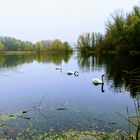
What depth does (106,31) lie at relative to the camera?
252 ft

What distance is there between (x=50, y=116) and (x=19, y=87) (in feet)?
38.2

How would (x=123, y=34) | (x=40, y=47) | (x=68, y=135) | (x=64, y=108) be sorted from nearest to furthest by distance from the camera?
(x=68, y=135) → (x=64, y=108) → (x=123, y=34) → (x=40, y=47)

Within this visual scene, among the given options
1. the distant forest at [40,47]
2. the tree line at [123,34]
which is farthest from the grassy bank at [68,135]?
the distant forest at [40,47]

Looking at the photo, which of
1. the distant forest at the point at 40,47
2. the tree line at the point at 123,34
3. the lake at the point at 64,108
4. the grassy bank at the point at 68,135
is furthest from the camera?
the distant forest at the point at 40,47

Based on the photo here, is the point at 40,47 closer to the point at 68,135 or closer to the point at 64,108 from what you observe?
the point at 64,108

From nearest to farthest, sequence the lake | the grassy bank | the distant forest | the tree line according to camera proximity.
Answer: the grassy bank → the lake → the tree line → the distant forest

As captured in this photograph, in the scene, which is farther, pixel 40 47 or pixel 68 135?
pixel 40 47

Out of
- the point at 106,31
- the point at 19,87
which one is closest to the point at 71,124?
Answer: the point at 19,87

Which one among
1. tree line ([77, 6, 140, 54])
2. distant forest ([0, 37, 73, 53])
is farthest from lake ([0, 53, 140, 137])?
distant forest ([0, 37, 73, 53])

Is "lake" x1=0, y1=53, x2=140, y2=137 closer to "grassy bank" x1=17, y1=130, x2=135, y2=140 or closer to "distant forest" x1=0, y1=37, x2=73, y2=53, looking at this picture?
"grassy bank" x1=17, y1=130, x2=135, y2=140

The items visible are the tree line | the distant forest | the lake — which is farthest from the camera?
the distant forest

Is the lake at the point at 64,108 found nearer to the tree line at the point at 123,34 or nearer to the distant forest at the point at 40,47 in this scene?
the tree line at the point at 123,34

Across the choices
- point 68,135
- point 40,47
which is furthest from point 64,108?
point 40,47

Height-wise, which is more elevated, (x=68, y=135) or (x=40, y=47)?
(x=40, y=47)
